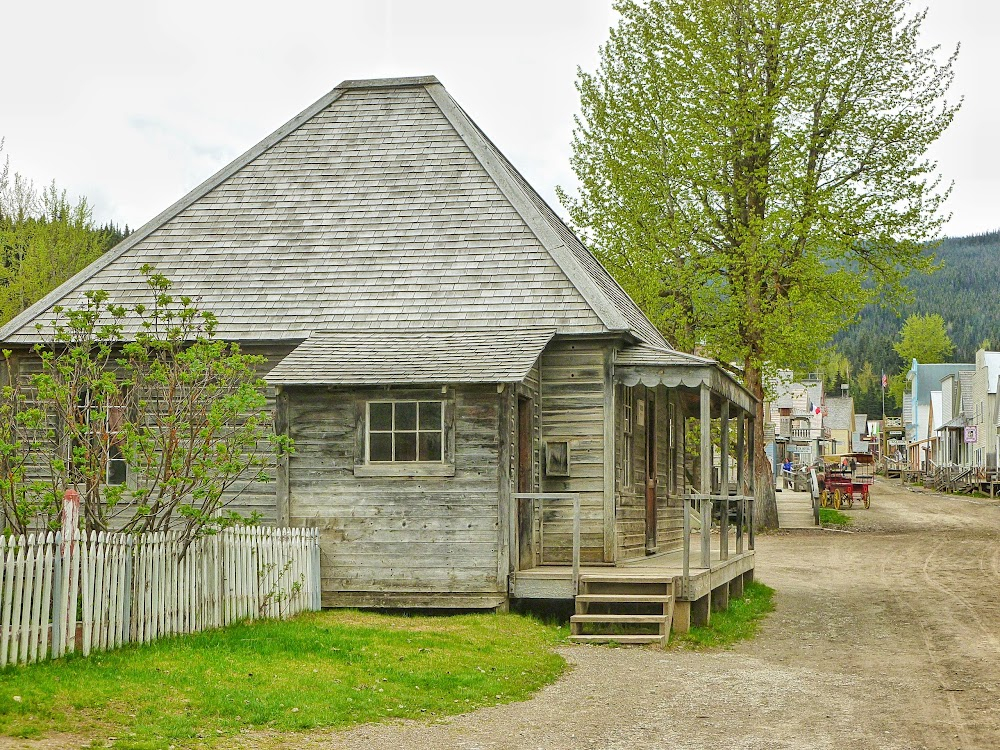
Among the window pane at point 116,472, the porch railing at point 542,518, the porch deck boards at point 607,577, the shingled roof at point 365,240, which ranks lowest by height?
the porch deck boards at point 607,577

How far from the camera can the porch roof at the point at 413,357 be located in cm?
1487

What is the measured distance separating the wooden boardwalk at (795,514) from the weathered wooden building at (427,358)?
54.4 ft

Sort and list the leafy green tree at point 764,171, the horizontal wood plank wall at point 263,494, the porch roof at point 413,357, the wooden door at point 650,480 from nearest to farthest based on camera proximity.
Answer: the porch roof at point 413,357 < the horizontal wood plank wall at point 263,494 < the wooden door at point 650,480 < the leafy green tree at point 764,171

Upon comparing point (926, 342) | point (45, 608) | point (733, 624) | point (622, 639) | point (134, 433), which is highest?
point (926, 342)

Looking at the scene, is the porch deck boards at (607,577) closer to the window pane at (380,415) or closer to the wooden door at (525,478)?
the wooden door at (525,478)

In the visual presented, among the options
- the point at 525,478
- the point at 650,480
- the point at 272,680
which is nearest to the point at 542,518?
the point at 525,478

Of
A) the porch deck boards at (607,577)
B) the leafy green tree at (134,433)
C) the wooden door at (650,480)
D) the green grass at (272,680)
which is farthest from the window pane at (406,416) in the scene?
the wooden door at (650,480)

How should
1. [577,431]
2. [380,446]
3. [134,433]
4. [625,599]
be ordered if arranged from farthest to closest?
[577,431] → [380,446] → [625,599] → [134,433]

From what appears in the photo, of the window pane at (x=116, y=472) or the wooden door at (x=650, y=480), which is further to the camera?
the wooden door at (x=650, y=480)

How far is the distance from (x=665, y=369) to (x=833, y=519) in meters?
24.5

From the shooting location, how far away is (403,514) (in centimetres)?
1526

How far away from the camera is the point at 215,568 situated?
12.8m

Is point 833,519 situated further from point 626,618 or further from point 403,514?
point 403,514

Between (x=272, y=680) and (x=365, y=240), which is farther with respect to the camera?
(x=365, y=240)
